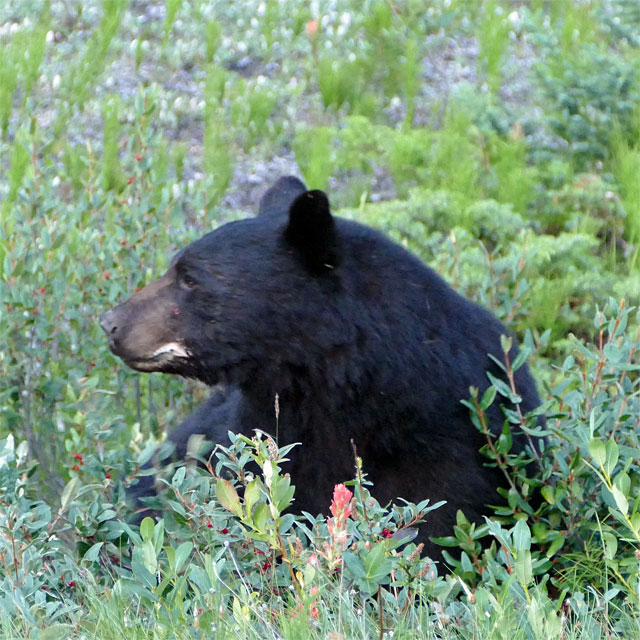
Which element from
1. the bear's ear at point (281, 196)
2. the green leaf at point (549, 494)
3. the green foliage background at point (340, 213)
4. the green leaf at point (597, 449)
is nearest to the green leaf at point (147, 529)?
the green foliage background at point (340, 213)

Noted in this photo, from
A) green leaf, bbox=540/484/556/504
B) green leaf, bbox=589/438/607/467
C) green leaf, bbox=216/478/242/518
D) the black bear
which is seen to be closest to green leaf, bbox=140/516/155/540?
green leaf, bbox=216/478/242/518

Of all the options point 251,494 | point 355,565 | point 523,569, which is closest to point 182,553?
point 251,494

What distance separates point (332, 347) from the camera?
115 inches

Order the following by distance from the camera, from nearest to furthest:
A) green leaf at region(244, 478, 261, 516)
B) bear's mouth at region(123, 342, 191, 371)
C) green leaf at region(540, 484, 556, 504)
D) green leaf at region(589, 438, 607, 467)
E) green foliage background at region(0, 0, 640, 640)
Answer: green leaf at region(244, 478, 261, 516)
green leaf at region(589, 438, 607, 467)
green foliage background at region(0, 0, 640, 640)
green leaf at region(540, 484, 556, 504)
bear's mouth at region(123, 342, 191, 371)

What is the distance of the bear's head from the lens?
A: 2926 millimetres

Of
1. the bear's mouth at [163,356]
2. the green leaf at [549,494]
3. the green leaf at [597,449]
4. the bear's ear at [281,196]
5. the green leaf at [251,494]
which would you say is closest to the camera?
the green leaf at [251,494]

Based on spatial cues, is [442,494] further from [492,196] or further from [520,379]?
[492,196]

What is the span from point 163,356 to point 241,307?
272 millimetres

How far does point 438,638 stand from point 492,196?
4337 mm

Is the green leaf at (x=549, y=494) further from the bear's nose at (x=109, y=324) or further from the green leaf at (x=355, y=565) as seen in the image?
the bear's nose at (x=109, y=324)

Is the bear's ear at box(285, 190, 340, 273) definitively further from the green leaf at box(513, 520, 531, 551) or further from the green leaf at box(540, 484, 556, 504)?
the green leaf at box(513, 520, 531, 551)

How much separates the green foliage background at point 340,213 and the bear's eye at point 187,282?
0.45m

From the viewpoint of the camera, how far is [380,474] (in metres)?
2.93

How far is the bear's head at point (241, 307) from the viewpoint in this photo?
2.93 m
